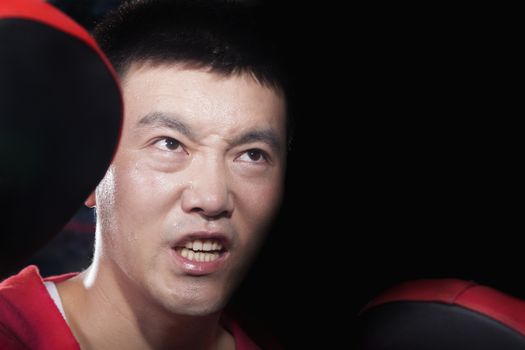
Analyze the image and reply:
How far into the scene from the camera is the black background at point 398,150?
54.2 inches

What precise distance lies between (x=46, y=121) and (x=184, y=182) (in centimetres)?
44

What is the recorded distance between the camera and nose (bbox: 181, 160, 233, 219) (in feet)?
3.42

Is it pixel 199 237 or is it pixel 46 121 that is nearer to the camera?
pixel 46 121

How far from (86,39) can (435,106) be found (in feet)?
3.12

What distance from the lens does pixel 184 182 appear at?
107cm

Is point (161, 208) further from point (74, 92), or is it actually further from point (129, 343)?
point (74, 92)

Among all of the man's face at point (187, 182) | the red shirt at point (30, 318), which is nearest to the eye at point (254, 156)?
the man's face at point (187, 182)

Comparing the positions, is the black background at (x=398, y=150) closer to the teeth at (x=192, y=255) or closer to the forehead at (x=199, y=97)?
the forehead at (x=199, y=97)

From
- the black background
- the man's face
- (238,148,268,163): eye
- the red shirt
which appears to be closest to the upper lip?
the man's face

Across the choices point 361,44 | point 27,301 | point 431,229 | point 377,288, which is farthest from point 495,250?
point 27,301

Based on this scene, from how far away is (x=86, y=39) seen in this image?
655mm

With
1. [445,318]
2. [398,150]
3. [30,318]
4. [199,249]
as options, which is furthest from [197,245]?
[398,150]

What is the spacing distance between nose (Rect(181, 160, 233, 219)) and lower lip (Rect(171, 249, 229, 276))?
90mm

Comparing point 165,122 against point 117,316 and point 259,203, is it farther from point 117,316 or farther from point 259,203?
point 117,316
